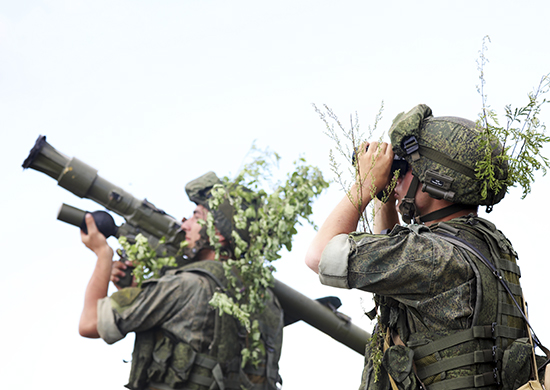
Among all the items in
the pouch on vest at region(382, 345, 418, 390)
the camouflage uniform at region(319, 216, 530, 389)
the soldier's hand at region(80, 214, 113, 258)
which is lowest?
the pouch on vest at region(382, 345, 418, 390)

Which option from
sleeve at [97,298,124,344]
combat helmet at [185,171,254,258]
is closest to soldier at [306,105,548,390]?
sleeve at [97,298,124,344]

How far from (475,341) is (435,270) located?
0.36 metres

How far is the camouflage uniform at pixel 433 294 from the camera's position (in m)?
2.49

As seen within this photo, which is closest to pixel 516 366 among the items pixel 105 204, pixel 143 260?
pixel 143 260

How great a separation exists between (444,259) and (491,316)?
35cm

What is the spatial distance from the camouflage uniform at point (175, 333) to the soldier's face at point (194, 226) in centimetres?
79

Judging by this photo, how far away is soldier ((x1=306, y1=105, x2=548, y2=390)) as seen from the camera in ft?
8.21

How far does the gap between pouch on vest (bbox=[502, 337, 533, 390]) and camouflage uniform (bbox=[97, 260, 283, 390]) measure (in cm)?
322

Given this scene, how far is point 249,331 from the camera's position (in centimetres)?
549

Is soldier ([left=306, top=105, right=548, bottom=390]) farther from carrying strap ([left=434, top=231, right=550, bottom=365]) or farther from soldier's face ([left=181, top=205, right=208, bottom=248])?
soldier's face ([left=181, top=205, right=208, bottom=248])

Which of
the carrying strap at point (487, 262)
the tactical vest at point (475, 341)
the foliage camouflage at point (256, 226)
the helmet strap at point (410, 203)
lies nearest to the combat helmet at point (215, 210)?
the foliage camouflage at point (256, 226)

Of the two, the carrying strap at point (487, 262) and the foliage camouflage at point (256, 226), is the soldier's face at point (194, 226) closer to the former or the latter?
the foliage camouflage at point (256, 226)

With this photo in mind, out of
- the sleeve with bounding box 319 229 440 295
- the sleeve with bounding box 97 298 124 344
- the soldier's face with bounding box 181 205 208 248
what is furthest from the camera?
the soldier's face with bounding box 181 205 208 248

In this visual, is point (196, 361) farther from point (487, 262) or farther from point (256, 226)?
point (487, 262)
